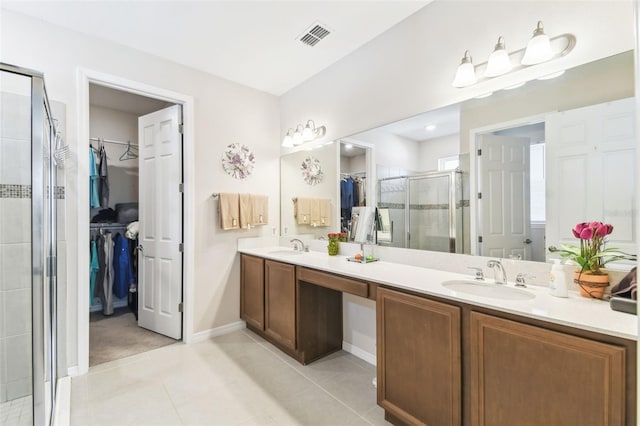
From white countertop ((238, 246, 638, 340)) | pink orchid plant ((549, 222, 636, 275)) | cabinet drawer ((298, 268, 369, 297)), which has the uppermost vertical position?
pink orchid plant ((549, 222, 636, 275))

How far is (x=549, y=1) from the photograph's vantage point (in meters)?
1.56

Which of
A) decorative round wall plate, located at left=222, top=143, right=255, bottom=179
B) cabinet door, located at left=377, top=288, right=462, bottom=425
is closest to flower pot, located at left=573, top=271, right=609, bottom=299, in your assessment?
cabinet door, located at left=377, top=288, right=462, bottom=425

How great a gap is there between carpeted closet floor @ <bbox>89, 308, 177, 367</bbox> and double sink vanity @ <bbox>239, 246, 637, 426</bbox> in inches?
76.7

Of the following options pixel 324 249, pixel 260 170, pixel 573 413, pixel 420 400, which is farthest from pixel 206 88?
pixel 573 413

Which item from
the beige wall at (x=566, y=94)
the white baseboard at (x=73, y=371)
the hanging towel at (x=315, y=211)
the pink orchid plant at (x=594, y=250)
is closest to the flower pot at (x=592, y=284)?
the pink orchid plant at (x=594, y=250)

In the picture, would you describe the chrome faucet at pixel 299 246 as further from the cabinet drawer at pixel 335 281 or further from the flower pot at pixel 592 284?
the flower pot at pixel 592 284

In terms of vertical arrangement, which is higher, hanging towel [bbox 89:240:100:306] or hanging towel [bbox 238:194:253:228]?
hanging towel [bbox 238:194:253:228]

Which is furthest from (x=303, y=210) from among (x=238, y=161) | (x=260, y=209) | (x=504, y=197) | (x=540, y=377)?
(x=540, y=377)

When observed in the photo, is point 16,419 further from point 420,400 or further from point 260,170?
point 260,170

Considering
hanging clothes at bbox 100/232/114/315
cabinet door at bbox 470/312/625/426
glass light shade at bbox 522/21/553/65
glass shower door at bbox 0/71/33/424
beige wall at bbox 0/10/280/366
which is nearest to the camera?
cabinet door at bbox 470/312/625/426

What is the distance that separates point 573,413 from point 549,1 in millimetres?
1949

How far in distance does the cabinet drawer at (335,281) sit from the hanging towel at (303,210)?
36.4 inches

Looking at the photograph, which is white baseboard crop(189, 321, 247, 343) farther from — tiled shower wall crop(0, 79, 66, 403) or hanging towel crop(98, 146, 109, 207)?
hanging towel crop(98, 146, 109, 207)

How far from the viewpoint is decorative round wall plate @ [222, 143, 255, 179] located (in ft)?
10.4
